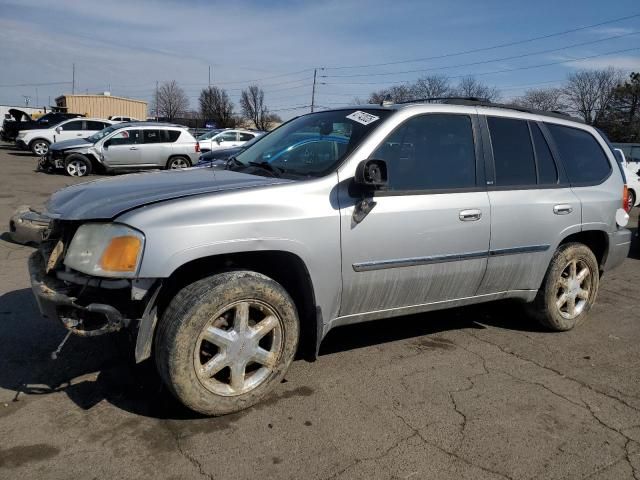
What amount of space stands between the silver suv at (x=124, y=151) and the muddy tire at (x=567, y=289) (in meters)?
14.0

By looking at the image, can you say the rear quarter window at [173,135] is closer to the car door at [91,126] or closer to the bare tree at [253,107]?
the car door at [91,126]

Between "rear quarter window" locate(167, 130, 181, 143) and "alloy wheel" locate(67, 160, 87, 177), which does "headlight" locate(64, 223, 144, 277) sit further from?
"alloy wheel" locate(67, 160, 87, 177)

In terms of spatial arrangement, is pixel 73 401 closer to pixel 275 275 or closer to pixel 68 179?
pixel 275 275

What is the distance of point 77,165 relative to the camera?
634 inches

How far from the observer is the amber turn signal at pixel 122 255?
263 cm

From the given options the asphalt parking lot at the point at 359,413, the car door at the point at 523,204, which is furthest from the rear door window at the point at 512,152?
the asphalt parking lot at the point at 359,413

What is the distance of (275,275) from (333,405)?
2.84 feet

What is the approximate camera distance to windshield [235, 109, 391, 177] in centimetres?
341

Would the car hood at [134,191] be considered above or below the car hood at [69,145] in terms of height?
below

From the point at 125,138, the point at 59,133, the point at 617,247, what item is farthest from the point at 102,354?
the point at 59,133

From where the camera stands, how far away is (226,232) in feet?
Answer: 9.21

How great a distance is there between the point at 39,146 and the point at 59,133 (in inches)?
47.3

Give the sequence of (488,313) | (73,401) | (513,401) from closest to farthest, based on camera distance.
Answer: (73,401) < (513,401) < (488,313)

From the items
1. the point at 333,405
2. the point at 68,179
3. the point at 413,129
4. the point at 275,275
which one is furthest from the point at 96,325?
the point at 68,179
